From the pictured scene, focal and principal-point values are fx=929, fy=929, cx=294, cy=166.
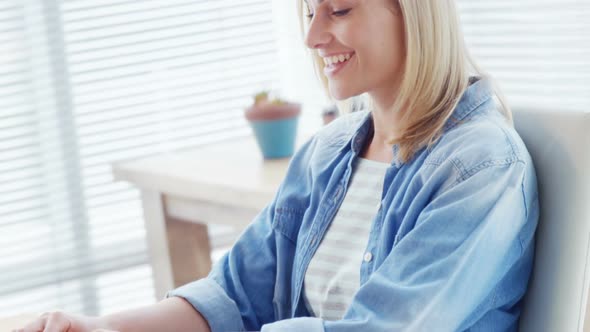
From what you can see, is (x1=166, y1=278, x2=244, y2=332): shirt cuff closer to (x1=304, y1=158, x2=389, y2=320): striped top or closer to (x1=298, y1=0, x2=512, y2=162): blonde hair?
(x1=304, y1=158, x2=389, y2=320): striped top

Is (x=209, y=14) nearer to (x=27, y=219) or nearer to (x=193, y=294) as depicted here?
(x=27, y=219)

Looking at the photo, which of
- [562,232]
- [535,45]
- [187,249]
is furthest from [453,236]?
[187,249]

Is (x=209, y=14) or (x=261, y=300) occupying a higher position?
(x=209, y=14)

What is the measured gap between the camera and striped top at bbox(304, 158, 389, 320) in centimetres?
127

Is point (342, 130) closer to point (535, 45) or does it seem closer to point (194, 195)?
point (194, 195)

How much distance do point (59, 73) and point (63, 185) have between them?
341 mm

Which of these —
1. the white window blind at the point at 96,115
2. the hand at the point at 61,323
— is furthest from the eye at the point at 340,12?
the white window blind at the point at 96,115

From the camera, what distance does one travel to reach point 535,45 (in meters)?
2.25

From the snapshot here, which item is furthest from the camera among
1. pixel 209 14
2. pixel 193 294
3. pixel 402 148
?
pixel 209 14

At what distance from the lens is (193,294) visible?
4.56 feet

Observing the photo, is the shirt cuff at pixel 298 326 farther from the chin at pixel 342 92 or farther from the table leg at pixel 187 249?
the table leg at pixel 187 249

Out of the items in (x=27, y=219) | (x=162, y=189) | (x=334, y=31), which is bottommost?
(x=27, y=219)

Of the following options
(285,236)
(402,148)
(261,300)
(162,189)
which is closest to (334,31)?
(402,148)

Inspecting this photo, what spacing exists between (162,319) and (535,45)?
1.30m
